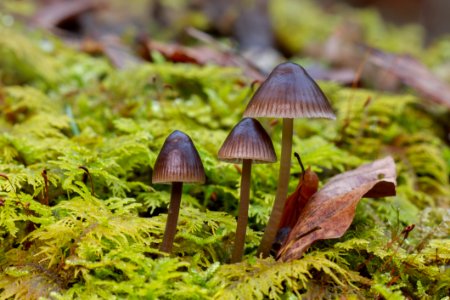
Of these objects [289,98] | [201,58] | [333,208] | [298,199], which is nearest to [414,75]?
[201,58]

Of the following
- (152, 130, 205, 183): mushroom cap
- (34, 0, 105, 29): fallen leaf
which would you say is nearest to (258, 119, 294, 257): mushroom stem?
(152, 130, 205, 183): mushroom cap

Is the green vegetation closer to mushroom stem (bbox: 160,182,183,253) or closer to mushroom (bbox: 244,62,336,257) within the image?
mushroom stem (bbox: 160,182,183,253)

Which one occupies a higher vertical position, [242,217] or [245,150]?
[245,150]

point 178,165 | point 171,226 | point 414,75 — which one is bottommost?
point 171,226

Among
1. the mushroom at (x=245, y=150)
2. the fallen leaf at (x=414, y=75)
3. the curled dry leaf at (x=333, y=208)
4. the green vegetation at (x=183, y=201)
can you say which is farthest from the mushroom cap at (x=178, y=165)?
the fallen leaf at (x=414, y=75)

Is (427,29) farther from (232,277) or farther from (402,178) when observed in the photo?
(232,277)

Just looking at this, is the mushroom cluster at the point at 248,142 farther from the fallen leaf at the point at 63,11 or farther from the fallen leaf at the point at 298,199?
the fallen leaf at the point at 63,11

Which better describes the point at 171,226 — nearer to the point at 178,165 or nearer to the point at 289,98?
the point at 178,165
